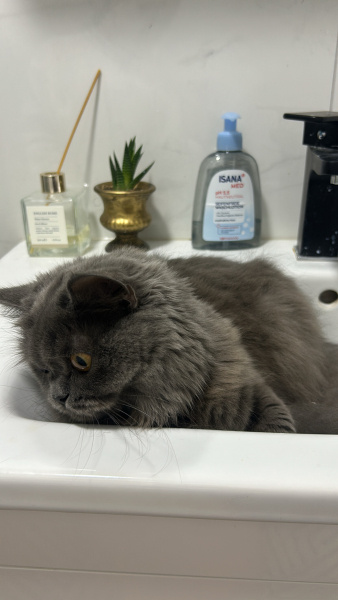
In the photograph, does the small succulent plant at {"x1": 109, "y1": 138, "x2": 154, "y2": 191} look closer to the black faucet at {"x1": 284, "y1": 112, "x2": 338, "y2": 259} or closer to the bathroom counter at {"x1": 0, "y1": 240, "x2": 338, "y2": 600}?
the black faucet at {"x1": 284, "y1": 112, "x2": 338, "y2": 259}

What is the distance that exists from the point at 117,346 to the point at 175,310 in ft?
0.38

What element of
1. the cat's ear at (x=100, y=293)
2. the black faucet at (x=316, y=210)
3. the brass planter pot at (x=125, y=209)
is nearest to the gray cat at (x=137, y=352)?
the cat's ear at (x=100, y=293)

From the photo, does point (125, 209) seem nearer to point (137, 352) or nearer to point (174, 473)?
point (137, 352)

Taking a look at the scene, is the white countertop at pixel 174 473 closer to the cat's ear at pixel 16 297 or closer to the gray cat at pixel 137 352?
the gray cat at pixel 137 352

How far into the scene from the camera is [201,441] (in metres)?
0.59

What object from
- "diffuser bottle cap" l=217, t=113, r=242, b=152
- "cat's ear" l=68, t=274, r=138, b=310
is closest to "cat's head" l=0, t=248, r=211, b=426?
"cat's ear" l=68, t=274, r=138, b=310

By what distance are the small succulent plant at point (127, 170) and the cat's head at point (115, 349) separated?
520mm

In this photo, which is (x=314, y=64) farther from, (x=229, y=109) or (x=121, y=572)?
(x=121, y=572)

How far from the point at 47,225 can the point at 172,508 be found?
87 centimetres

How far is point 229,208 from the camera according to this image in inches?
48.0

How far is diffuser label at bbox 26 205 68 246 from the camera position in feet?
3.94

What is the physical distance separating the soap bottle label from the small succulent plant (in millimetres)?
187

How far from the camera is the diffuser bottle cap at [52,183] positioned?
46.0 inches

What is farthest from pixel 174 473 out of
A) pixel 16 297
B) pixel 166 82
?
pixel 166 82
